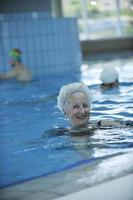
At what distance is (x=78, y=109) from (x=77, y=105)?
38 mm

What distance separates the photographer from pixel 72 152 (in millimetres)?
3896

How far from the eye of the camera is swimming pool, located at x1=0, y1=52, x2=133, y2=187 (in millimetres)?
3488

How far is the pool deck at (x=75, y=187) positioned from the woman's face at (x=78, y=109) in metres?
1.30

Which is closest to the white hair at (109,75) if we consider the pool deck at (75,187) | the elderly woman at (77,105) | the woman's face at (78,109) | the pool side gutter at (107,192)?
the elderly woman at (77,105)

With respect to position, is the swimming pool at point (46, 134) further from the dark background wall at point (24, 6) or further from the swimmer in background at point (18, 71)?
the dark background wall at point (24, 6)

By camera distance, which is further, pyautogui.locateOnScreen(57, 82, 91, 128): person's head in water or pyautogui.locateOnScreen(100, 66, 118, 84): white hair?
pyautogui.locateOnScreen(100, 66, 118, 84): white hair

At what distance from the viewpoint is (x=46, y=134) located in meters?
4.75

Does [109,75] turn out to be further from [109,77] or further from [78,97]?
[78,97]

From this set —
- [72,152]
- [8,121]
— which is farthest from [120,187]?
[8,121]

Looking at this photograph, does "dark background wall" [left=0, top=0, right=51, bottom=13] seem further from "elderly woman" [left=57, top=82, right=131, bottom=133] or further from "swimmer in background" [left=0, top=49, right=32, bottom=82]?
"elderly woman" [left=57, top=82, right=131, bottom=133]

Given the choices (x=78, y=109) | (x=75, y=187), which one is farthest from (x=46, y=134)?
(x=75, y=187)

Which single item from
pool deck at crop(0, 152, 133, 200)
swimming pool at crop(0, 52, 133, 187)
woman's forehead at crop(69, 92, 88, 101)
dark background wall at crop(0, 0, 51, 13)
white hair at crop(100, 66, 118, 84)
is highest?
dark background wall at crop(0, 0, 51, 13)

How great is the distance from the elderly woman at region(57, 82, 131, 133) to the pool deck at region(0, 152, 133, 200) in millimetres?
1311

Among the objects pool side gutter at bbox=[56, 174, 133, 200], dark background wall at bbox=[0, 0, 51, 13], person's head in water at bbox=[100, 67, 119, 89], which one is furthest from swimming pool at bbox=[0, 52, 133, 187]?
dark background wall at bbox=[0, 0, 51, 13]
